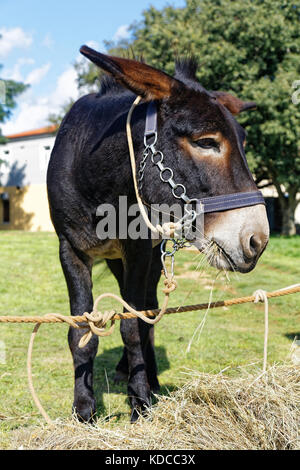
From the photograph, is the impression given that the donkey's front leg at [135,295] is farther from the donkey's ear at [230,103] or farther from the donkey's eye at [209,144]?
the donkey's ear at [230,103]

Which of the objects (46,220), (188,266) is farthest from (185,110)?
(46,220)

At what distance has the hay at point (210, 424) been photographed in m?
1.95

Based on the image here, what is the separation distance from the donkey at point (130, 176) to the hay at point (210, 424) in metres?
0.59

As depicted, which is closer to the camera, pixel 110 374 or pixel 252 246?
pixel 252 246

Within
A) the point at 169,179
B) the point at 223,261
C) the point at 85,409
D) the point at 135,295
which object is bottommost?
the point at 85,409

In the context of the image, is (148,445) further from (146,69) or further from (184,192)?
(146,69)

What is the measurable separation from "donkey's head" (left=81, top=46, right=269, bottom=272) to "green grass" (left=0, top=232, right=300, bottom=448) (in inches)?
10.1

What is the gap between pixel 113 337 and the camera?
249 inches

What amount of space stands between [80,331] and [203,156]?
1.42 metres

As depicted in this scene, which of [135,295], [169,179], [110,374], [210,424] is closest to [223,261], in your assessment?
[169,179]

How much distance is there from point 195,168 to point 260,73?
2065cm

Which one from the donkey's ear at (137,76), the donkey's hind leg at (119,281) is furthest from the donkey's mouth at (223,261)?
the donkey's hind leg at (119,281)

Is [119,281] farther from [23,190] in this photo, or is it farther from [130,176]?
[23,190]

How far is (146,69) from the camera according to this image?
8.48 feet
